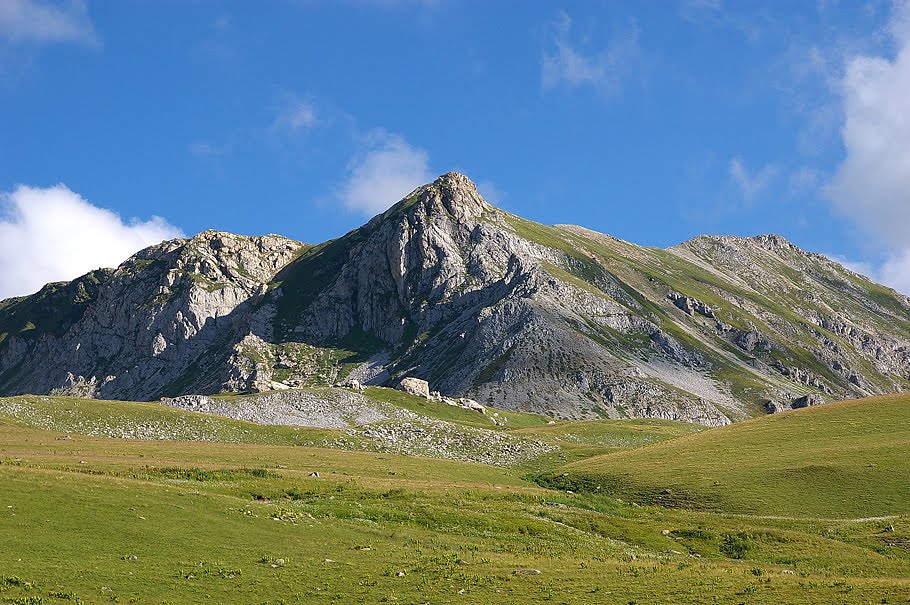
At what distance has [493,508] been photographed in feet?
198

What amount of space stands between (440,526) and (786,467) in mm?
38808

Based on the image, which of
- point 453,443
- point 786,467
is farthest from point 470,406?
point 786,467

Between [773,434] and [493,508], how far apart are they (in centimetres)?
4590

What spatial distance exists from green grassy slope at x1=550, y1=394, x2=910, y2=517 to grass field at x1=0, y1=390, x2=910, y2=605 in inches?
12.6

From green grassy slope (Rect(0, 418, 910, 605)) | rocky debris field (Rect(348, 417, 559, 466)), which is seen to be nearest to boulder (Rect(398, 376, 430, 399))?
rocky debris field (Rect(348, 417, 559, 466))

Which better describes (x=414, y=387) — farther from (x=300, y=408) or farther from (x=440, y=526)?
(x=440, y=526)

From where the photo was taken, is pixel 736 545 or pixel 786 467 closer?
pixel 736 545

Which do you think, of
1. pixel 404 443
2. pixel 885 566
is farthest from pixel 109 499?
pixel 404 443

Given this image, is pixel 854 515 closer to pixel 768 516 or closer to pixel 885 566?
pixel 768 516

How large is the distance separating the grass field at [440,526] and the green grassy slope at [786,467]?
32 cm

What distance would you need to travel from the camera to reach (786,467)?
7494 centimetres

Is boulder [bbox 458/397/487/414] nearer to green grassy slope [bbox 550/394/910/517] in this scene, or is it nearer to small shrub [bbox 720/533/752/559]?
green grassy slope [bbox 550/394/910/517]

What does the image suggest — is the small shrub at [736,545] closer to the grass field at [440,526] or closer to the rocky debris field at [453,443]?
the grass field at [440,526]

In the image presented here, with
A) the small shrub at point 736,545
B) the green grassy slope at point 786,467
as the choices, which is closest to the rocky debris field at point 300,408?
the green grassy slope at point 786,467
